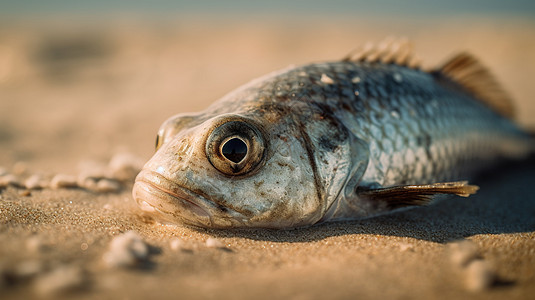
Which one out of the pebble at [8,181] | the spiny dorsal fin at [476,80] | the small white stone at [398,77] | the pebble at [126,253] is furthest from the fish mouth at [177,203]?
the spiny dorsal fin at [476,80]

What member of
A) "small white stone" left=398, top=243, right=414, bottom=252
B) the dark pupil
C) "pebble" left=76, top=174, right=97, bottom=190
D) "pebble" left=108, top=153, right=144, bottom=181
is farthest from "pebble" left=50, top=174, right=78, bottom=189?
"small white stone" left=398, top=243, right=414, bottom=252

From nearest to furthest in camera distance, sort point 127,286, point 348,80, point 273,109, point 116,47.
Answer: point 127,286 < point 273,109 < point 348,80 < point 116,47

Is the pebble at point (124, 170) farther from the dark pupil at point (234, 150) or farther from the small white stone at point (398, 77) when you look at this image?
the small white stone at point (398, 77)

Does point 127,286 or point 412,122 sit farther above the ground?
point 412,122

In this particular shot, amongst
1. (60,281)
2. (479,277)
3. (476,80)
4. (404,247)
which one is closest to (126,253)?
(60,281)

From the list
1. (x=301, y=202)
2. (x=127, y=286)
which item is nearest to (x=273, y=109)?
(x=301, y=202)

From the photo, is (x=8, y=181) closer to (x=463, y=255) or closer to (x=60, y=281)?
(x=60, y=281)

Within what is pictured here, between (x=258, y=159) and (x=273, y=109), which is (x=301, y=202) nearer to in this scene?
(x=258, y=159)
